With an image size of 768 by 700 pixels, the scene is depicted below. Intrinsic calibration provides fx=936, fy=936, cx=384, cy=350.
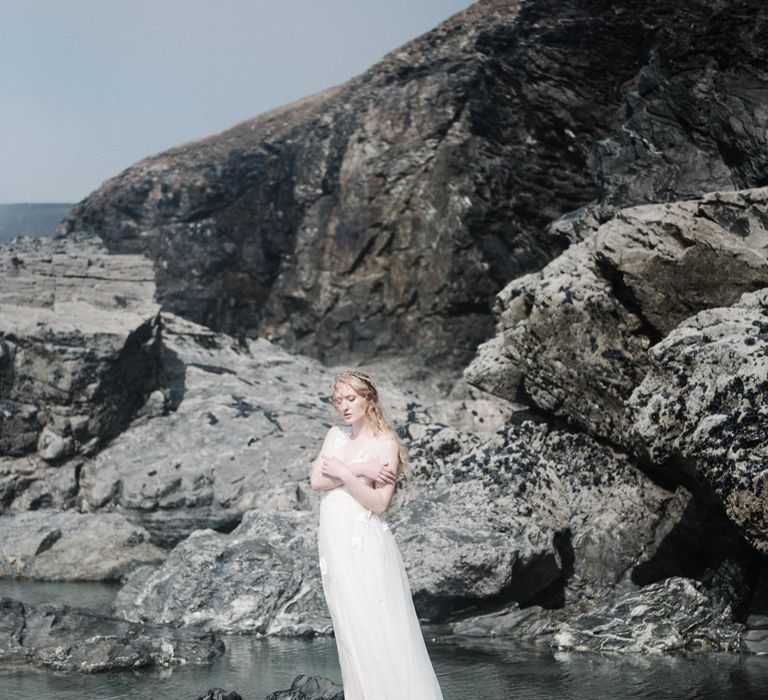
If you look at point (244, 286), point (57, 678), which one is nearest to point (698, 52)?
point (57, 678)

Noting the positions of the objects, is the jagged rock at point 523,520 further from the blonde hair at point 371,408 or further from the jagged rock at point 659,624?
the blonde hair at point 371,408

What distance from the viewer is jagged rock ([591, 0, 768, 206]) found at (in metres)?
12.5

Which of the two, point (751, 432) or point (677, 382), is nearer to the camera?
point (751, 432)

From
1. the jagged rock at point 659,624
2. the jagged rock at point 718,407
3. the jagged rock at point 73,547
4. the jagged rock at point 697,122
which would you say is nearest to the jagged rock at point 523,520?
the jagged rock at point 659,624

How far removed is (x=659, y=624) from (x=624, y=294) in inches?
129

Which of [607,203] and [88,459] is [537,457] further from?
[88,459]

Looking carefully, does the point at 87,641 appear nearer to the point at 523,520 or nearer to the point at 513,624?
the point at 513,624

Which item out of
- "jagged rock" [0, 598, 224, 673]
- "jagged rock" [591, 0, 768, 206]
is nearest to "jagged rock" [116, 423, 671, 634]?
"jagged rock" [0, 598, 224, 673]

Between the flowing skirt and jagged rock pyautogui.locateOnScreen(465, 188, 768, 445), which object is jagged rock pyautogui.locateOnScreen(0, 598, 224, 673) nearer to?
the flowing skirt

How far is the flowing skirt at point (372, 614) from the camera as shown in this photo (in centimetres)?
477

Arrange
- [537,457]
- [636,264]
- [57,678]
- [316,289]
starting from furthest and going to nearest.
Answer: [316,289], [537,457], [636,264], [57,678]

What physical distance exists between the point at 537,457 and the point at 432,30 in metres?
16.4

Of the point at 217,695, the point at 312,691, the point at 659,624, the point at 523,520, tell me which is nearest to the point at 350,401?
the point at 312,691

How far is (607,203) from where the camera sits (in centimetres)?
1313
